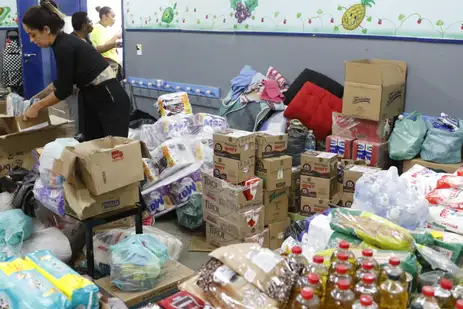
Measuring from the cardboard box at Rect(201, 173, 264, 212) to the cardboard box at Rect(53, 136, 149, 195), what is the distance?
711 millimetres

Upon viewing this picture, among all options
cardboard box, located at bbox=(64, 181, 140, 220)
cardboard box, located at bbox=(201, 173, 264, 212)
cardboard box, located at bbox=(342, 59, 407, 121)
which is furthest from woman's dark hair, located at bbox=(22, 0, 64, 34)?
cardboard box, located at bbox=(342, 59, 407, 121)

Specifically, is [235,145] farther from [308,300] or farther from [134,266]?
[308,300]

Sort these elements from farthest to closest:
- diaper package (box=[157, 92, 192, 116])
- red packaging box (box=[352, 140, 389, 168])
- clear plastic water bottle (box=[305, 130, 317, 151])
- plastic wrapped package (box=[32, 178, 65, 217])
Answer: diaper package (box=[157, 92, 192, 116]) → clear plastic water bottle (box=[305, 130, 317, 151]) → red packaging box (box=[352, 140, 389, 168]) → plastic wrapped package (box=[32, 178, 65, 217])

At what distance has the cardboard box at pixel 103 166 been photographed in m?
2.52

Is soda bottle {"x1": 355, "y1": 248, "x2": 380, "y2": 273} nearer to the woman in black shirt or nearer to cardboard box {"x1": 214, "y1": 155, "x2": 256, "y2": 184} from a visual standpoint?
cardboard box {"x1": 214, "y1": 155, "x2": 256, "y2": 184}

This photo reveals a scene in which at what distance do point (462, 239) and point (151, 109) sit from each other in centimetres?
465

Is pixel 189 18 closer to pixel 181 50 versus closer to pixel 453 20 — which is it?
pixel 181 50

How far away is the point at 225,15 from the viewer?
200 inches

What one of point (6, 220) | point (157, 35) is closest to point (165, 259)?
point (6, 220)

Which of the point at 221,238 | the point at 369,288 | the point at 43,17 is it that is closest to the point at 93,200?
the point at 221,238

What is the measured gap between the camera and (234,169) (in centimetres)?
329

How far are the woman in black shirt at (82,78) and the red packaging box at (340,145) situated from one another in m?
1.49

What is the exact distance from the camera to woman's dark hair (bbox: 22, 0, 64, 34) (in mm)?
3121

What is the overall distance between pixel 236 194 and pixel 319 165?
64 centimetres
